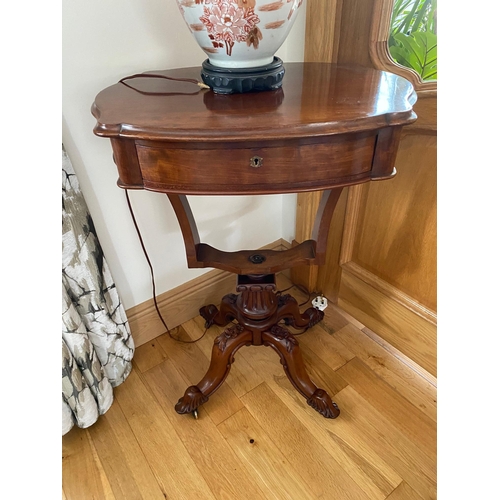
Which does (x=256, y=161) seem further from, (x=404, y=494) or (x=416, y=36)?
(x=404, y=494)

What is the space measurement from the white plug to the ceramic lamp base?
2.80 feet

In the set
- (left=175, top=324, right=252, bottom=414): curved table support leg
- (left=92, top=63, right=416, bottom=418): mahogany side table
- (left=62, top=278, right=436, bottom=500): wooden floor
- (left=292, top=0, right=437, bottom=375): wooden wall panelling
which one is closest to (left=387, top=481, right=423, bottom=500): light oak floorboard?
(left=62, top=278, right=436, bottom=500): wooden floor

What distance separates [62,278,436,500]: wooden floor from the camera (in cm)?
98

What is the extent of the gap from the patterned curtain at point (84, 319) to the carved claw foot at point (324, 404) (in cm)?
58

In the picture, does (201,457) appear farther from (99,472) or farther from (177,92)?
(177,92)

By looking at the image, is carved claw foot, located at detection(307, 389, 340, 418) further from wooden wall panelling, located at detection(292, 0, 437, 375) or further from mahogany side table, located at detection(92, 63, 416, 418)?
mahogany side table, located at detection(92, 63, 416, 418)

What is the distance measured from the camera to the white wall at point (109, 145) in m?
0.88

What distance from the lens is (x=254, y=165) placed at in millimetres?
655

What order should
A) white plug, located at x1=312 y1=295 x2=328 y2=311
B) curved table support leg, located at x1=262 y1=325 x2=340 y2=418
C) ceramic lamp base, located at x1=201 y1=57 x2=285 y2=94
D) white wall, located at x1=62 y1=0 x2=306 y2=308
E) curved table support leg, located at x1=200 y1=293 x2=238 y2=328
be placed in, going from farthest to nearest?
white plug, located at x1=312 y1=295 x2=328 y2=311 → curved table support leg, located at x1=200 y1=293 x2=238 y2=328 → curved table support leg, located at x1=262 y1=325 x2=340 y2=418 → white wall, located at x1=62 y1=0 x2=306 y2=308 → ceramic lamp base, located at x1=201 y1=57 x2=285 y2=94

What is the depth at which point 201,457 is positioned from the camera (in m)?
1.04

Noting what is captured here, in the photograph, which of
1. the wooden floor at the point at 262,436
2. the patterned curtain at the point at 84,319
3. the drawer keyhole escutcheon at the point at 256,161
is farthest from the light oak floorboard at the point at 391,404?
the drawer keyhole escutcheon at the point at 256,161

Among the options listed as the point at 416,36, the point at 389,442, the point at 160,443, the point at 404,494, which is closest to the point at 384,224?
the point at 416,36
